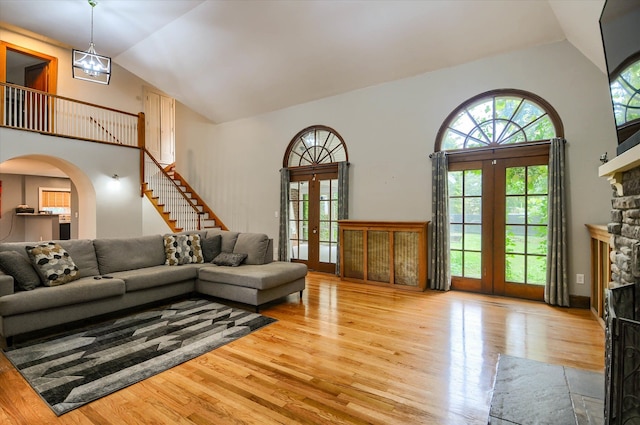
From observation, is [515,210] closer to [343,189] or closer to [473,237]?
[473,237]

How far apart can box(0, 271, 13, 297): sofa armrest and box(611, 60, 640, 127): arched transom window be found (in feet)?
16.4

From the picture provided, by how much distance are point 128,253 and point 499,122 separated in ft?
18.2

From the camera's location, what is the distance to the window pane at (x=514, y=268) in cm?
447

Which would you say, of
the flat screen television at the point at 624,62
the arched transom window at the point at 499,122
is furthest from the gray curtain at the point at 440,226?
the flat screen television at the point at 624,62

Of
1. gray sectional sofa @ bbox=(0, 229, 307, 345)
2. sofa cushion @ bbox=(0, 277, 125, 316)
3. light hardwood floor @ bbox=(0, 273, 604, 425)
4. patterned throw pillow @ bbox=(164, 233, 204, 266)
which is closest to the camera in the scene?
light hardwood floor @ bbox=(0, 273, 604, 425)

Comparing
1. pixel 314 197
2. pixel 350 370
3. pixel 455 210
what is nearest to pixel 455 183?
pixel 455 210

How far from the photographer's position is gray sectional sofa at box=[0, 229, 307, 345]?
9.66 ft

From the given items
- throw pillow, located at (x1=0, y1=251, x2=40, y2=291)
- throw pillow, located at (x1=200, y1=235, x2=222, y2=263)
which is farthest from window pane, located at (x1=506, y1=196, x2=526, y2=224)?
throw pillow, located at (x1=0, y1=251, x2=40, y2=291)

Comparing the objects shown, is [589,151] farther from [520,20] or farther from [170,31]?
[170,31]

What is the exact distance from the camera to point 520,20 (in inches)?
157

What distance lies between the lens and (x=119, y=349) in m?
2.78

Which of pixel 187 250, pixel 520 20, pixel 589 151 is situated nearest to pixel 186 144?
pixel 187 250

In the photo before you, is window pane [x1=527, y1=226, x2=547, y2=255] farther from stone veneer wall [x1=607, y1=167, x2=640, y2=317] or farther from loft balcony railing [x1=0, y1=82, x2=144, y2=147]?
loft balcony railing [x1=0, y1=82, x2=144, y2=147]

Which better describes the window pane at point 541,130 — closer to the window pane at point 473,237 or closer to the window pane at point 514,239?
the window pane at point 514,239
